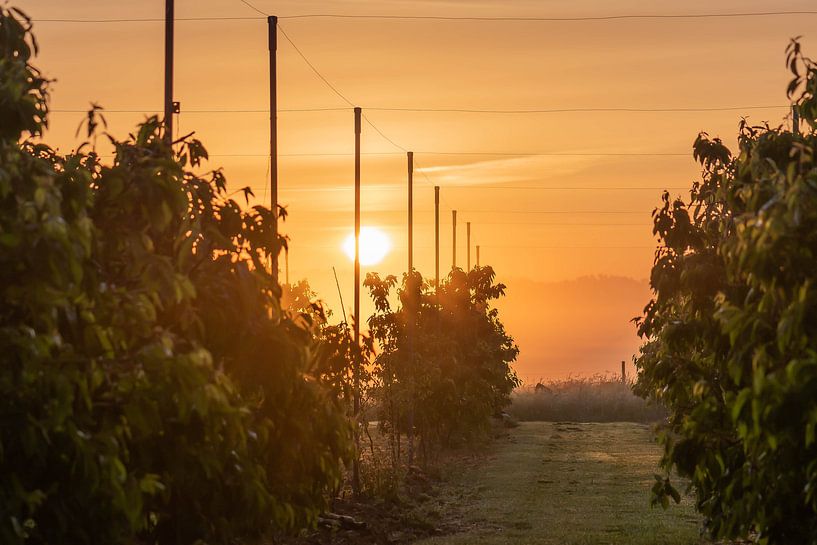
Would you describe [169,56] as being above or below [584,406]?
above

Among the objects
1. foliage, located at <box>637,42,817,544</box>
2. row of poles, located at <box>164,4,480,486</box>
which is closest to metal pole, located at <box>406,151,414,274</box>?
row of poles, located at <box>164,4,480,486</box>

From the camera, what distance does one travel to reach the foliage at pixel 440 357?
107ft

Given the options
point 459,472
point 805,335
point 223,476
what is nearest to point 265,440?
point 223,476

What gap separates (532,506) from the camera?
84.3 ft

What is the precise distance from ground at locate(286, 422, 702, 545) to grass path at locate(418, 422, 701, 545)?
0.02m

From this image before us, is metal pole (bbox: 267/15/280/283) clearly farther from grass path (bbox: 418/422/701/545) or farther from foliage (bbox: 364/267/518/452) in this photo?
foliage (bbox: 364/267/518/452)

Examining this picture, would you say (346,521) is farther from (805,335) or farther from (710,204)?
(805,335)

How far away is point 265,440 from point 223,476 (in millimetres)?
536

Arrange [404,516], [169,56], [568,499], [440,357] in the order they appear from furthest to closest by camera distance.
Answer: [440,357]
[568,499]
[404,516]
[169,56]

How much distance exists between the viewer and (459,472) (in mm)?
34156

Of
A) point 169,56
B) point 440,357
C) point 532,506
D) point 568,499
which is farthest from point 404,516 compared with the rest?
point 440,357

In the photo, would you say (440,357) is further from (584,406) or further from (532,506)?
(584,406)

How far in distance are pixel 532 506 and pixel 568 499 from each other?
71.5 inches

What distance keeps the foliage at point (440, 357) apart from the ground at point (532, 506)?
1623 millimetres
